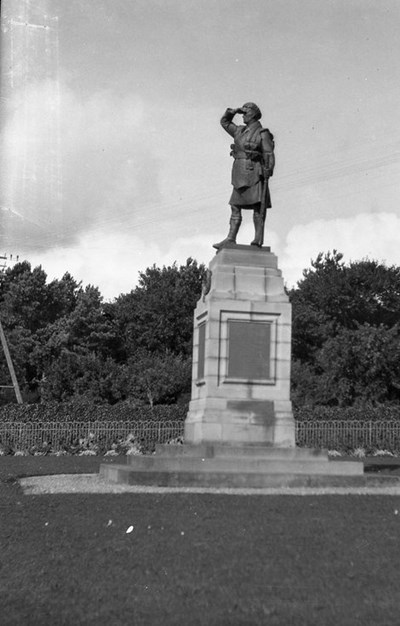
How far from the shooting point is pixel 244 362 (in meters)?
18.7

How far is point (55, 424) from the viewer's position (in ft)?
121

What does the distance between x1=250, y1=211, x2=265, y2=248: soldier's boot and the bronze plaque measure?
212 centimetres

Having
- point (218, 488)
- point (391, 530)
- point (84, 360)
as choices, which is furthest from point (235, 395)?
point (84, 360)

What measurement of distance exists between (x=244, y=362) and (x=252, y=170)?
14.6 ft

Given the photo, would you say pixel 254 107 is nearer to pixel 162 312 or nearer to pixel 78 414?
pixel 78 414

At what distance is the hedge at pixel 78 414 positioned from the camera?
125 ft

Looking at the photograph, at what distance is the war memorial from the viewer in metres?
17.1

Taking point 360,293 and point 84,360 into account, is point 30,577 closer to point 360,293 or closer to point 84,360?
point 84,360

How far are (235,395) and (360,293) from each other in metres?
52.0

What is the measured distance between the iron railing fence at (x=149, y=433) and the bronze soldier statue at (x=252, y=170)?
17.5m

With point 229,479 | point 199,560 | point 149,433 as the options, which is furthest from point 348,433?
point 199,560

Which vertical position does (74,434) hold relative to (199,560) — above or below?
above

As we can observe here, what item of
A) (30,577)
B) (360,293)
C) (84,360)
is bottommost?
(30,577)

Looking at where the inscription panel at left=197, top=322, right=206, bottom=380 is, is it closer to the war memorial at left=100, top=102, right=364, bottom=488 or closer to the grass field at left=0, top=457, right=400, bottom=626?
the war memorial at left=100, top=102, right=364, bottom=488
